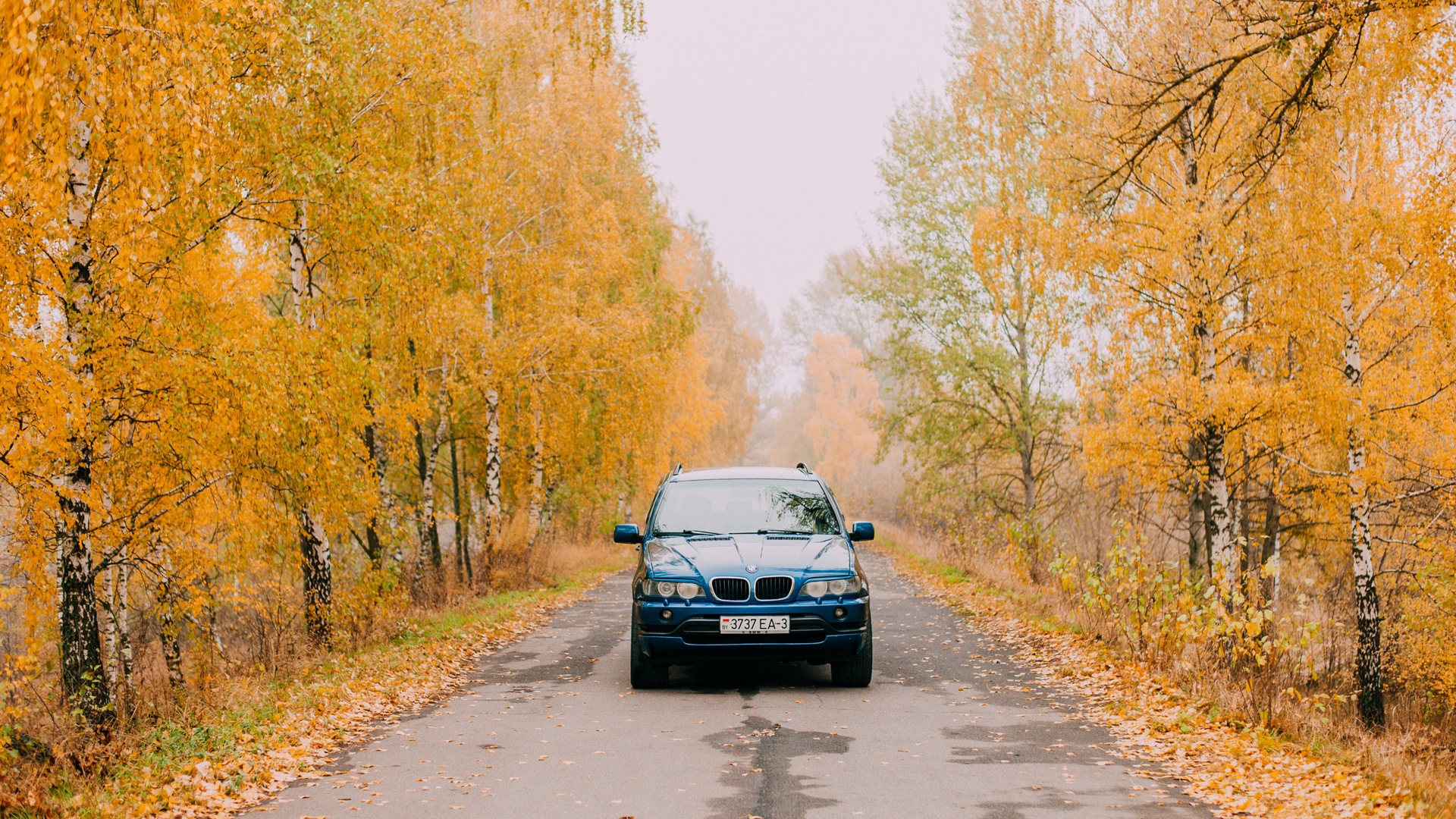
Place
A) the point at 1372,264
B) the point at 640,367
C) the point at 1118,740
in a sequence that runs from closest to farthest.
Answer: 1. the point at 1118,740
2. the point at 1372,264
3. the point at 640,367

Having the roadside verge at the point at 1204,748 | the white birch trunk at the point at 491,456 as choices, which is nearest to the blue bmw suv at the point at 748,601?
the roadside verge at the point at 1204,748

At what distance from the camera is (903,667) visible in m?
11.0

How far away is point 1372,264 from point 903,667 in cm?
831

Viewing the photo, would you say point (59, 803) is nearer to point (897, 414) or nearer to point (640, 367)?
point (640, 367)

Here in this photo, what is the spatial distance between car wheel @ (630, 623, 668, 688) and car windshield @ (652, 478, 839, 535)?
1.12 metres

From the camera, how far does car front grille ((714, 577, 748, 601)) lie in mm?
9172

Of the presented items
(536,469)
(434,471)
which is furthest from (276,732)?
(536,469)

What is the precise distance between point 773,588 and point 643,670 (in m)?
1.41

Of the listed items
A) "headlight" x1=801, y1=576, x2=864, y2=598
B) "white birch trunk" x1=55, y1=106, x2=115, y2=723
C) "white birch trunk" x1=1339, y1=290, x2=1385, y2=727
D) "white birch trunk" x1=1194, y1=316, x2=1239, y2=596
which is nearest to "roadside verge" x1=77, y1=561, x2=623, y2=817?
"white birch trunk" x1=55, y1=106, x2=115, y2=723

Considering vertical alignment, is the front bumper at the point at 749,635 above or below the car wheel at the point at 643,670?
above

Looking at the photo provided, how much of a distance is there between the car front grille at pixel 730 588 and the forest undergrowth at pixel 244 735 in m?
2.71

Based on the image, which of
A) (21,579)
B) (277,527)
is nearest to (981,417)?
(277,527)

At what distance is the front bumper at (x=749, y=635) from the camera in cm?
909

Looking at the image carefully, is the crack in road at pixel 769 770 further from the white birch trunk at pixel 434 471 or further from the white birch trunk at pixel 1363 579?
the white birch trunk at pixel 434 471
